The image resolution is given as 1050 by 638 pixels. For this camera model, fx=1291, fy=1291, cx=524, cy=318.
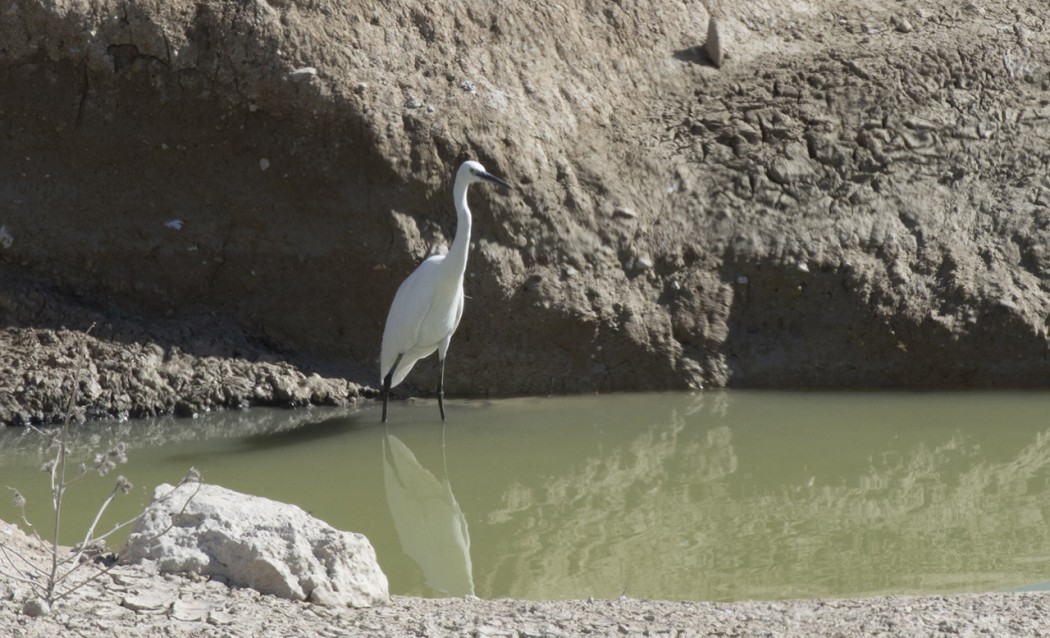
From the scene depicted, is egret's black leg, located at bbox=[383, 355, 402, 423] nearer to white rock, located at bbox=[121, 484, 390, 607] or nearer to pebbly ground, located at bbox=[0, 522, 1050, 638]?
pebbly ground, located at bbox=[0, 522, 1050, 638]

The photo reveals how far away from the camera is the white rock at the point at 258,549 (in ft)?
15.2

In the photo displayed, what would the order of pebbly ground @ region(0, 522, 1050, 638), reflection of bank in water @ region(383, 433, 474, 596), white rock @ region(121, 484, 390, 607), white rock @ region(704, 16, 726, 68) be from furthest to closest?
white rock @ region(704, 16, 726, 68) < reflection of bank in water @ region(383, 433, 474, 596) < white rock @ region(121, 484, 390, 607) < pebbly ground @ region(0, 522, 1050, 638)

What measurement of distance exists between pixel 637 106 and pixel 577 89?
561 mm

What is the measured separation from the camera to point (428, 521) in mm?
6898

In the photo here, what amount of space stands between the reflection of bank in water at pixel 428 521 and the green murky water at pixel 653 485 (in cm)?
2

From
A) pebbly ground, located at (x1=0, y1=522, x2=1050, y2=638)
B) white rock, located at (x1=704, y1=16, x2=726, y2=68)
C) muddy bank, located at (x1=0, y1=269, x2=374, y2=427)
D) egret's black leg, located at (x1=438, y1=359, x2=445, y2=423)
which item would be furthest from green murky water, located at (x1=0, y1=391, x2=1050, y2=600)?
white rock, located at (x1=704, y1=16, x2=726, y2=68)

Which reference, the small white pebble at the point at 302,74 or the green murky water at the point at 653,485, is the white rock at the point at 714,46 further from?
the small white pebble at the point at 302,74

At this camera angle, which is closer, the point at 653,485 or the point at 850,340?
the point at 653,485

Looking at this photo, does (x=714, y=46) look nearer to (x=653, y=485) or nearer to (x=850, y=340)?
(x=850, y=340)

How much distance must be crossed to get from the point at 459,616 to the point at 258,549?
2.51 ft

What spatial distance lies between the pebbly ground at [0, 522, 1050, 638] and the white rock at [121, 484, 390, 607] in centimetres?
7

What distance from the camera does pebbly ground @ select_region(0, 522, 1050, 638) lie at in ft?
13.7

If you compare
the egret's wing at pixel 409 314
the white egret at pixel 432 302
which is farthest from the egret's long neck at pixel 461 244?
the egret's wing at pixel 409 314

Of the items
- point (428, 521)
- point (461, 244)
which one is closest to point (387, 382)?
point (461, 244)
